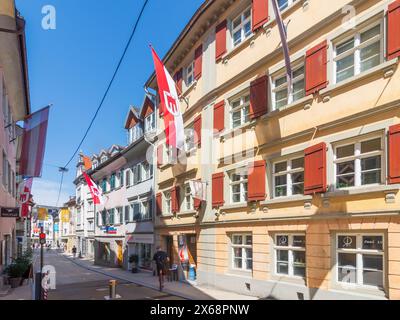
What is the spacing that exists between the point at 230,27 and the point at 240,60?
2.02 m

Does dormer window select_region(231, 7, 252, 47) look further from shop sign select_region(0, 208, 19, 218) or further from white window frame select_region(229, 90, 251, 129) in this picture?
shop sign select_region(0, 208, 19, 218)

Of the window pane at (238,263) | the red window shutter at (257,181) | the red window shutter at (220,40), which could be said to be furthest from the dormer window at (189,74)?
the window pane at (238,263)

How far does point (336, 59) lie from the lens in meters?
11.5

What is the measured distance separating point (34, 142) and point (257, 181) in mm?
10174

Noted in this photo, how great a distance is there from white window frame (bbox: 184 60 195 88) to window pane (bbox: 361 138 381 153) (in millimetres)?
11915

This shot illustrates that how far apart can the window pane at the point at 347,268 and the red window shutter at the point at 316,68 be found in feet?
16.1

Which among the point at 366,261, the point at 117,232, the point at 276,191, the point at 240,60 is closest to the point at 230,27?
the point at 240,60

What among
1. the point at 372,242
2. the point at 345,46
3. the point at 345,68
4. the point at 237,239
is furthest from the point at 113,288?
the point at 345,46

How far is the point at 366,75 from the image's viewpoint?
10266mm

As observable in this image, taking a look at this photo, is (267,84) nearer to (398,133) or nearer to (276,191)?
(276,191)

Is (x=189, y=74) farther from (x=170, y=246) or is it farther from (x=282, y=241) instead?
(x=282, y=241)

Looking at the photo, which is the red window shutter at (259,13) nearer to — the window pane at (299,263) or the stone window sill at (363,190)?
the stone window sill at (363,190)

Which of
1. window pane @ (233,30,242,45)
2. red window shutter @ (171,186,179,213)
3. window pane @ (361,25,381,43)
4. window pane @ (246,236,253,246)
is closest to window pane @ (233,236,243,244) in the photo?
window pane @ (246,236,253,246)

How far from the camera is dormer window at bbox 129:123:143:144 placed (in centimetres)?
3034
